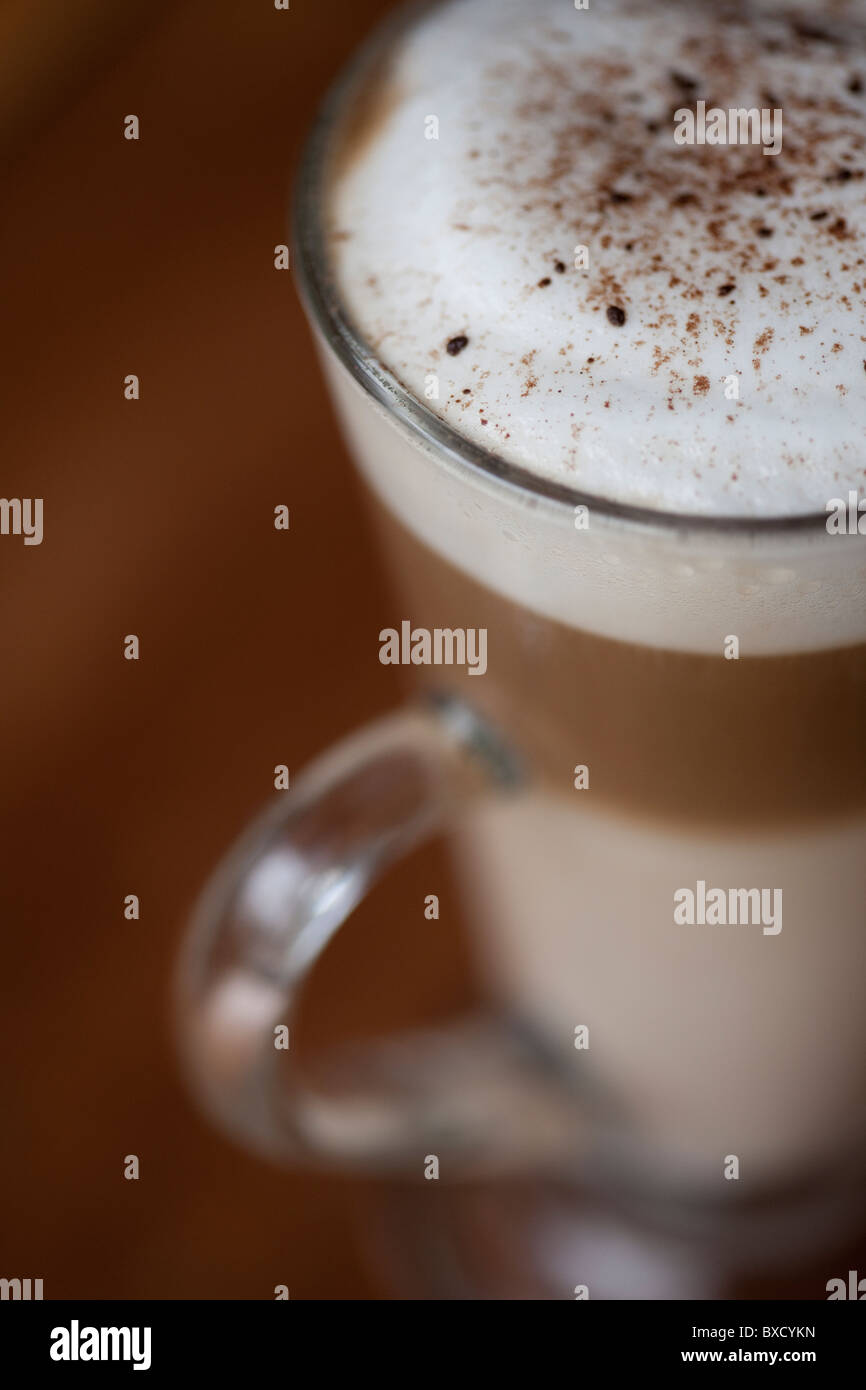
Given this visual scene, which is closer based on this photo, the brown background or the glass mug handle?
the glass mug handle

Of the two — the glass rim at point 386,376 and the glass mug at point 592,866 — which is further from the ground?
the glass rim at point 386,376

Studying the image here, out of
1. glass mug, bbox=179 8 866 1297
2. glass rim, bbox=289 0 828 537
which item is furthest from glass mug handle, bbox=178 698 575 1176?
glass rim, bbox=289 0 828 537

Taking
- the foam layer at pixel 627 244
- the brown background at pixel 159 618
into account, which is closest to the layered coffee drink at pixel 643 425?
the foam layer at pixel 627 244

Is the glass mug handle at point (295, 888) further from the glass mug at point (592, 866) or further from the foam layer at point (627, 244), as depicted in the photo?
the foam layer at point (627, 244)

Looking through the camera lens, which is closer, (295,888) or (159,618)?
(295,888)

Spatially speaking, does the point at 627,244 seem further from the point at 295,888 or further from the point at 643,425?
the point at 295,888

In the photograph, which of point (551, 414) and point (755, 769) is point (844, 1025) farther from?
point (551, 414)

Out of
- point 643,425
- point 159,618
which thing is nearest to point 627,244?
point 643,425

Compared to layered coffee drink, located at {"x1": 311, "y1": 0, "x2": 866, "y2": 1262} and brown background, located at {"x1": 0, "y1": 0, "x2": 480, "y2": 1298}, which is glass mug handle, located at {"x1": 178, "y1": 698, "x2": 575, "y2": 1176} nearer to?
layered coffee drink, located at {"x1": 311, "y1": 0, "x2": 866, "y2": 1262}
